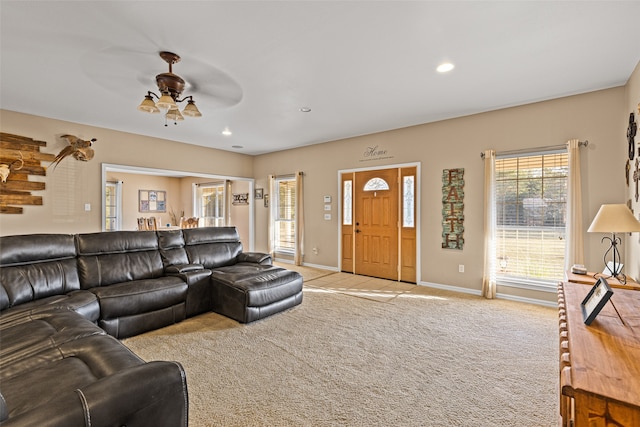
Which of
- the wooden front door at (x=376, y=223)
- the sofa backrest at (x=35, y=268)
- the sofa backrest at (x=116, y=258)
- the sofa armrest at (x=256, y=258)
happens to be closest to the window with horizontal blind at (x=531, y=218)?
the wooden front door at (x=376, y=223)

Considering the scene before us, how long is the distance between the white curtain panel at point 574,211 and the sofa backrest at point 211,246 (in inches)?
175

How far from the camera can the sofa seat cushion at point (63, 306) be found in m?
2.32

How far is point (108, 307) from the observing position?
2867mm

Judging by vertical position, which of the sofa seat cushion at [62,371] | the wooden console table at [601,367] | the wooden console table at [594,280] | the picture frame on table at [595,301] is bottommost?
the sofa seat cushion at [62,371]

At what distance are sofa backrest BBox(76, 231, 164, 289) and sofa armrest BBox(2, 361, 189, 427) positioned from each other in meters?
2.44

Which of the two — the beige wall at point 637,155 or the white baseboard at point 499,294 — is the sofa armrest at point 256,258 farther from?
the beige wall at point 637,155

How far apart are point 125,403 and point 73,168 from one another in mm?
5151

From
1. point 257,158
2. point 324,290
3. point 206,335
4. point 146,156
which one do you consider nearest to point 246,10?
point 206,335

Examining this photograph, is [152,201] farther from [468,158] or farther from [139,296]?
[468,158]

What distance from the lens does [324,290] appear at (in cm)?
482

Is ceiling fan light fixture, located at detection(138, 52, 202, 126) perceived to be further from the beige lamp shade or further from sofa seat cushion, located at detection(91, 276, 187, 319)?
the beige lamp shade

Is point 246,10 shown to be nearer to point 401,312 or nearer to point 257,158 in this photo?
point 401,312

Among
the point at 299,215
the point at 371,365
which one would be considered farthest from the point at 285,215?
the point at 371,365

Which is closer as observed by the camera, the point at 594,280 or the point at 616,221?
the point at 616,221
